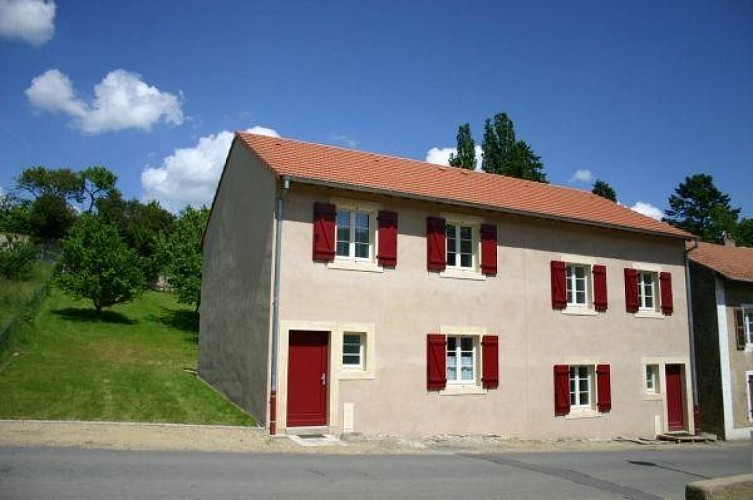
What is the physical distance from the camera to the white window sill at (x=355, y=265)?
46.6ft

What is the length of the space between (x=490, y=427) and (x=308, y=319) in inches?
223

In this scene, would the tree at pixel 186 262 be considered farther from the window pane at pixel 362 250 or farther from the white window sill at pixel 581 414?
the white window sill at pixel 581 414

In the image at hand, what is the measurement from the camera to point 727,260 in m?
23.0

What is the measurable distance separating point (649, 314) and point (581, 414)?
439 cm

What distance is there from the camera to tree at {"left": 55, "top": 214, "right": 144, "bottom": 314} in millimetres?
28672

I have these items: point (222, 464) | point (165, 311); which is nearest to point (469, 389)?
point (222, 464)

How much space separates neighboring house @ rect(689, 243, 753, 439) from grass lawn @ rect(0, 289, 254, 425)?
52.2 feet

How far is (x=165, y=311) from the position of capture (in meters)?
36.9

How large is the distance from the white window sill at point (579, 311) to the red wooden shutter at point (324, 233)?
7.47 metres

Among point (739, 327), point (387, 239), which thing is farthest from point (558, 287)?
point (739, 327)

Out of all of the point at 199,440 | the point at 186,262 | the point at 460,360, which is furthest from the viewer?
the point at 186,262

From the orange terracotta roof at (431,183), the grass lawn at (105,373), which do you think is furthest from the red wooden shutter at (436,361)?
the grass lawn at (105,373)

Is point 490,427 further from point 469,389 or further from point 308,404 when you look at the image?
point 308,404

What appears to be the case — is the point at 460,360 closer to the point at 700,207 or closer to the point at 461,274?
the point at 461,274
